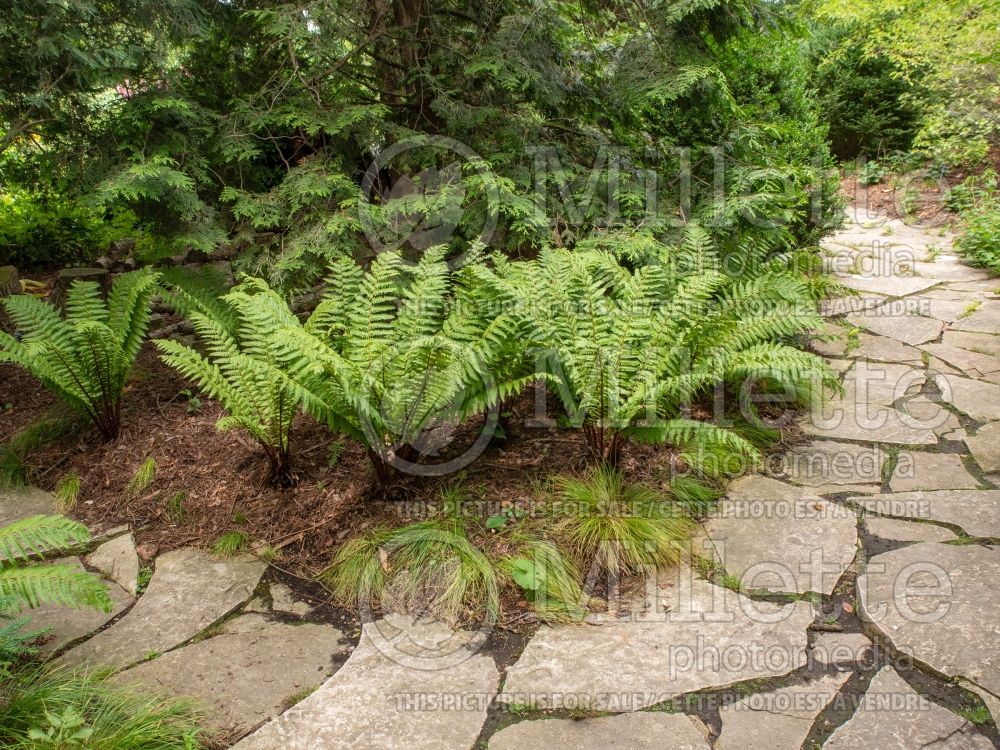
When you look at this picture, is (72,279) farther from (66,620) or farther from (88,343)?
(66,620)

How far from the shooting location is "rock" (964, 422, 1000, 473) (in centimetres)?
294

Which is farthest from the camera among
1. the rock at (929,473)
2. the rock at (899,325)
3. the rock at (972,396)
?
the rock at (899,325)

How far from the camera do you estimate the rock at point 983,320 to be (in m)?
4.57

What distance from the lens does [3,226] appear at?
4.59m

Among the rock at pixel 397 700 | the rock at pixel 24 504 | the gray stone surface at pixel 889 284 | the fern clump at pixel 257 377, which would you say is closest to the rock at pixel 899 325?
the gray stone surface at pixel 889 284

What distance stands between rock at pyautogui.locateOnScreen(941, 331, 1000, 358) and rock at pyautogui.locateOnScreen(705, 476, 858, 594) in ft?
7.85

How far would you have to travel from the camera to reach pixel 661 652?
2.03 m

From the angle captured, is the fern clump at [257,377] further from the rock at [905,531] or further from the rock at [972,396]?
the rock at [972,396]

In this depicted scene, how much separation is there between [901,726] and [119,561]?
273cm

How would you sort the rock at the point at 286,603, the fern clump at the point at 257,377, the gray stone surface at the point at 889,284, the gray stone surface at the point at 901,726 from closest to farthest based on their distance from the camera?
the gray stone surface at the point at 901,726 < the rock at the point at 286,603 < the fern clump at the point at 257,377 < the gray stone surface at the point at 889,284

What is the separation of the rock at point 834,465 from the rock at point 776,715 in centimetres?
114

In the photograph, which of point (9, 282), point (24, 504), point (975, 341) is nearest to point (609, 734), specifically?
point (24, 504)

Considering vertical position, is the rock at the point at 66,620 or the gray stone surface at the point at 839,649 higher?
the rock at the point at 66,620

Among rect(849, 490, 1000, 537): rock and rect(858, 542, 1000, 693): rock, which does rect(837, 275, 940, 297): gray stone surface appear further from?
rect(858, 542, 1000, 693): rock
